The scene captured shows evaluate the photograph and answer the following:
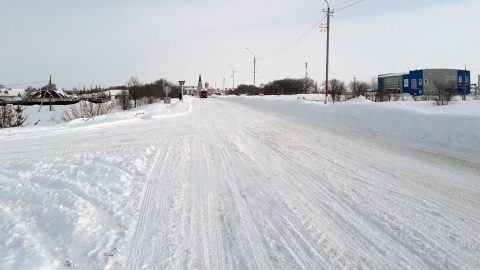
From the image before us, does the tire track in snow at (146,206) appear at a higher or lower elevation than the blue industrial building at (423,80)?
lower

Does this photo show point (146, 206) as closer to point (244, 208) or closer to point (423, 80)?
point (244, 208)

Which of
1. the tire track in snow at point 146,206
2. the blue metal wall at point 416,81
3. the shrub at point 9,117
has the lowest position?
the tire track in snow at point 146,206

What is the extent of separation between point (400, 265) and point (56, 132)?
15.6 metres

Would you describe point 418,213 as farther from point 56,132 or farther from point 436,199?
point 56,132

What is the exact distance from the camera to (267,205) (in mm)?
5121

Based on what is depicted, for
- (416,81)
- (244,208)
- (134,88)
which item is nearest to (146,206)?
(244,208)

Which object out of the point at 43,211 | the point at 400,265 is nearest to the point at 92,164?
the point at 43,211

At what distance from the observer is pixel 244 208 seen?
16.5 feet

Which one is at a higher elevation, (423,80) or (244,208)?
(423,80)

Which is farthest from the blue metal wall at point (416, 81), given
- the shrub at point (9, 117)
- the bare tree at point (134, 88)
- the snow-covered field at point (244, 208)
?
the snow-covered field at point (244, 208)

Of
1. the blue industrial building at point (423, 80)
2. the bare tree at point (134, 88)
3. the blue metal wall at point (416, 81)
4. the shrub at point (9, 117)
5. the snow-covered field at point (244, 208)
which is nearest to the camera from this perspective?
the snow-covered field at point (244, 208)

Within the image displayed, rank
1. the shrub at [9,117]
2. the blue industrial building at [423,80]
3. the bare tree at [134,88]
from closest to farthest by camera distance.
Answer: the shrub at [9,117] → the bare tree at [134,88] → the blue industrial building at [423,80]

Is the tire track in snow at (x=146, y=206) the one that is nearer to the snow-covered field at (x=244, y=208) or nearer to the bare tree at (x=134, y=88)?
the snow-covered field at (x=244, y=208)

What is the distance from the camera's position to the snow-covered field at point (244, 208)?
142 inches
